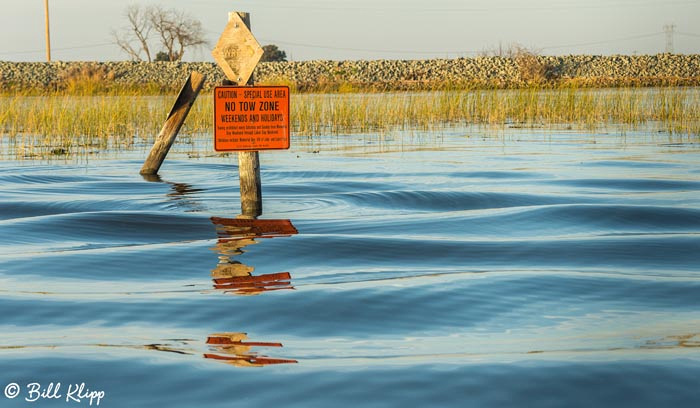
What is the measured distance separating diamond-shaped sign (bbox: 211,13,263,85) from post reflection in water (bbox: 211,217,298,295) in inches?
52.4

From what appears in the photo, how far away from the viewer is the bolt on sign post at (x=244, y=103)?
850cm

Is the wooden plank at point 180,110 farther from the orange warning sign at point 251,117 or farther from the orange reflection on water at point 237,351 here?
the orange reflection on water at point 237,351

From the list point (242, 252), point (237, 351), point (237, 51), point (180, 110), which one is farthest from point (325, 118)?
point (237, 351)

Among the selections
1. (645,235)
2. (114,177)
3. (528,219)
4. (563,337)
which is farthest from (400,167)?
(563,337)

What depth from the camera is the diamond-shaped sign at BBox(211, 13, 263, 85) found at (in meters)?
8.68

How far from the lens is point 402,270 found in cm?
671

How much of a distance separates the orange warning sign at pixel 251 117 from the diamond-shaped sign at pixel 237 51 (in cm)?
19

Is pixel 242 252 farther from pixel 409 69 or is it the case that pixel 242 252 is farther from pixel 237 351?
pixel 409 69

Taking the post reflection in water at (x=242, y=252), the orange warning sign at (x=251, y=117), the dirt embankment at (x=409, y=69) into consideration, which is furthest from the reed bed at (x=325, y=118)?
the dirt embankment at (x=409, y=69)

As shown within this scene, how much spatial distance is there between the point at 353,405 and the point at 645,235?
17.4ft

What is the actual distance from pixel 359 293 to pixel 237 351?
1.52 meters

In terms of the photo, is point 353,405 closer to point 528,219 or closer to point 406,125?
point 528,219

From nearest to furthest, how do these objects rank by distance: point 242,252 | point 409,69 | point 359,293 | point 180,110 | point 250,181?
point 359,293 < point 242,252 < point 250,181 < point 180,110 < point 409,69

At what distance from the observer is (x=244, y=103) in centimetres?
859
